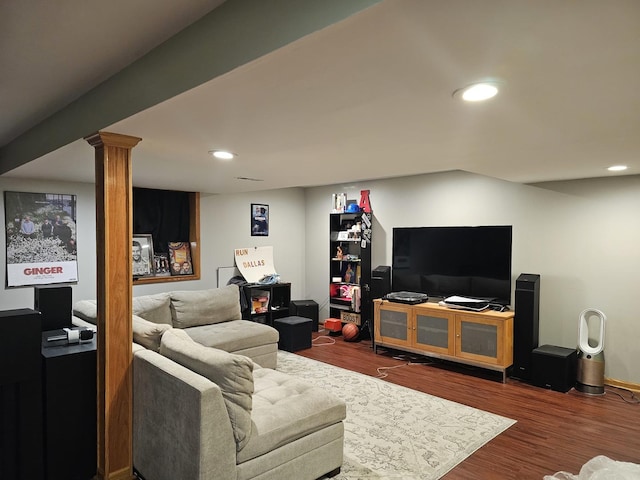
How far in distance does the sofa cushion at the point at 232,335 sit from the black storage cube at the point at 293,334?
71 centimetres

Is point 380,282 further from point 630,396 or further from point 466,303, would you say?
point 630,396

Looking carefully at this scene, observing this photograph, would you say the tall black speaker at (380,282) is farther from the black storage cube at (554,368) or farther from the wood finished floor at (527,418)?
the black storage cube at (554,368)

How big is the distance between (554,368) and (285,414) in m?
2.96

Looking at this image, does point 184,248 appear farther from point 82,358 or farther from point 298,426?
point 298,426

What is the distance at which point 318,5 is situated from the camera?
1110mm

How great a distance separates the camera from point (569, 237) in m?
4.43

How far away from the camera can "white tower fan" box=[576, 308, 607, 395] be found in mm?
3975

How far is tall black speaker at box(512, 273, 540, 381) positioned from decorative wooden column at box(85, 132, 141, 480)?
12.1ft

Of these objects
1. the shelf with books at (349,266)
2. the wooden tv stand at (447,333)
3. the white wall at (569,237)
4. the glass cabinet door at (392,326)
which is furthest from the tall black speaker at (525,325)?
the shelf with books at (349,266)

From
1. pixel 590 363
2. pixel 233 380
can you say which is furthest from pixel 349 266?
pixel 233 380

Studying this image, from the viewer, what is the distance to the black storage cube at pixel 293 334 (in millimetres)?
5348

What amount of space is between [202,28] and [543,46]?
1.13 metres

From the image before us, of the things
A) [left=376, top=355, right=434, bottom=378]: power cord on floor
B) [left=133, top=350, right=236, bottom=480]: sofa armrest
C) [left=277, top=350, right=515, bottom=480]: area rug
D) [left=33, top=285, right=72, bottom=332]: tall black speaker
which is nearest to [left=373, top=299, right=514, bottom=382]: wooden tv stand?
[left=376, top=355, right=434, bottom=378]: power cord on floor

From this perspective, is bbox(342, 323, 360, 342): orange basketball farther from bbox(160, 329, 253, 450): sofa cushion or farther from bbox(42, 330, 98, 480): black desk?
bbox(42, 330, 98, 480): black desk
